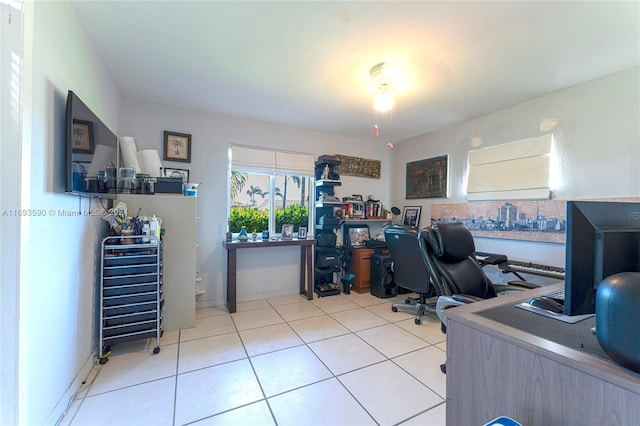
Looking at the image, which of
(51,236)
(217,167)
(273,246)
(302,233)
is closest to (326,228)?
(302,233)

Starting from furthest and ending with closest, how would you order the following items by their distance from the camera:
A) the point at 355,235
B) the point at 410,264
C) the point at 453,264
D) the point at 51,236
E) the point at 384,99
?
1. the point at 355,235
2. the point at 410,264
3. the point at 384,99
4. the point at 453,264
5. the point at 51,236

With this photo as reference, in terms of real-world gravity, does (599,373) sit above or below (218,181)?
below

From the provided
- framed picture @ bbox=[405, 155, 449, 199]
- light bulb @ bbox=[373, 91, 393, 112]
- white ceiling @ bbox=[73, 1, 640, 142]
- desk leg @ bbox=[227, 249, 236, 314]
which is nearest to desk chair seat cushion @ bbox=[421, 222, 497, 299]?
light bulb @ bbox=[373, 91, 393, 112]

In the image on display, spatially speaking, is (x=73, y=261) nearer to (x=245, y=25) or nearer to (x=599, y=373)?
(x=245, y=25)

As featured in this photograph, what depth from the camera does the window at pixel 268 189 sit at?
3545mm

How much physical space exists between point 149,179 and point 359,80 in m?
2.32

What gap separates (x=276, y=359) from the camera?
2.13 meters

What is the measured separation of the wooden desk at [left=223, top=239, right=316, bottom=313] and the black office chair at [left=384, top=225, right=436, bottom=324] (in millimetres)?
1148

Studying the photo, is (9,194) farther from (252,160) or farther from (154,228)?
(252,160)

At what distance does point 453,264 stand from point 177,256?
258 cm

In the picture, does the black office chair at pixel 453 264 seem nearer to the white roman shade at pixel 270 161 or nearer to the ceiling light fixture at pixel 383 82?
the ceiling light fixture at pixel 383 82

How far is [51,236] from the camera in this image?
1.42 m

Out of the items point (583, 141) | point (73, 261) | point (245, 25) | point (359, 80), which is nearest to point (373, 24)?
point (359, 80)

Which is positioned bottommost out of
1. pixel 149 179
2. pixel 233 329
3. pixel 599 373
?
pixel 233 329
